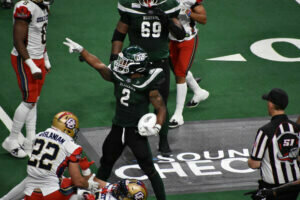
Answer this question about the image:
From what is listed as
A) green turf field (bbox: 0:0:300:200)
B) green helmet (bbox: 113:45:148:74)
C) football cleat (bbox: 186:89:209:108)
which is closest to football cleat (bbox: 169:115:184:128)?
green turf field (bbox: 0:0:300:200)

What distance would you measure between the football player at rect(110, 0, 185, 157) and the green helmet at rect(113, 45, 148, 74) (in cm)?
96

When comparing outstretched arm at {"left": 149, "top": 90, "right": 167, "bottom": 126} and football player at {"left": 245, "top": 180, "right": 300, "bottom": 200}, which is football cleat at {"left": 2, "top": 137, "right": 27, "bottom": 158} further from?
football player at {"left": 245, "top": 180, "right": 300, "bottom": 200}

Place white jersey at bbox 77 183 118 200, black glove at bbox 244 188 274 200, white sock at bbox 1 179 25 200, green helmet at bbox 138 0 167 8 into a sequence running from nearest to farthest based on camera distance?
1. black glove at bbox 244 188 274 200
2. white jersey at bbox 77 183 118 200
3. white sock at bbox 1 179 25 200
4. green helmet at bbox 138 0 167 8

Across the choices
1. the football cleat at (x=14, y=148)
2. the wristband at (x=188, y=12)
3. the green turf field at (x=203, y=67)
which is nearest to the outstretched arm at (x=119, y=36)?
the wristband at (x=188, y=12)

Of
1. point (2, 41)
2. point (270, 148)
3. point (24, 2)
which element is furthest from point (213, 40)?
point (270, 148)

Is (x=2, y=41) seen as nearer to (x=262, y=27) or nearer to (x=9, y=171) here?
(x=9, y=171)

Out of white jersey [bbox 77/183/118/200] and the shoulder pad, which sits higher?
the shoulder pad

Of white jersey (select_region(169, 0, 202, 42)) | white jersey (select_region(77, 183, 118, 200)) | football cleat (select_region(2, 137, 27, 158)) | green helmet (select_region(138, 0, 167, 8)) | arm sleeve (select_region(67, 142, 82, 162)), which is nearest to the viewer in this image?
white jersey (select_region(77, 183, 118, 200))

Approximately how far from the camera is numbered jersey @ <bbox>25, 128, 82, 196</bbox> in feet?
22.6

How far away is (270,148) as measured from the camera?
257 inches

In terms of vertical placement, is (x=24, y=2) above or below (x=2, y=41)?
above

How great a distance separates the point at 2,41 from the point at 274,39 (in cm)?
529

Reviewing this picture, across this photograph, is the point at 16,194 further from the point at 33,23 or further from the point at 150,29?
the point at 150,29

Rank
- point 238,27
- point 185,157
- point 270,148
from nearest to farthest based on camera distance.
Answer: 1. point 270,148
2. point 185,157
3. point 238,27
